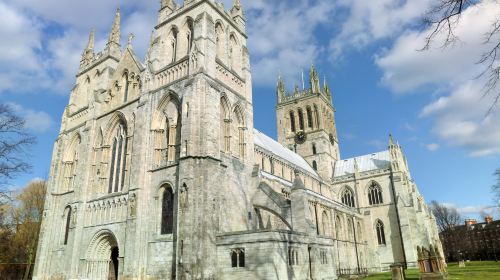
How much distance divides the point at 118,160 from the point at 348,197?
106 ft

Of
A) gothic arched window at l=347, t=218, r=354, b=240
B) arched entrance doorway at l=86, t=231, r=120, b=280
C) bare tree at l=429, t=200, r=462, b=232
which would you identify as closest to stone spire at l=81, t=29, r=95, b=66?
arched entrance doorway at l=86, t=231, r=120, b=280

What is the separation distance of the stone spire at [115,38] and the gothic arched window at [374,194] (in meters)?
35.3

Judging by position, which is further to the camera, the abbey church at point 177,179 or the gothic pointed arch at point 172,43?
the gothic pointed arch at point 172,43

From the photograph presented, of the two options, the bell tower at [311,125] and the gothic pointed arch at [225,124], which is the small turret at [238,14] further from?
the bell tower at [311,125]

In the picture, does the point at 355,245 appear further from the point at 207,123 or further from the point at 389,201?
the point at 207,123

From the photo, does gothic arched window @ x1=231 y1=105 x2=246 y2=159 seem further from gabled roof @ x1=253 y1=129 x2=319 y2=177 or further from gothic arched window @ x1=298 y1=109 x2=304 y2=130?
gothic arched window @ x1=298 y1=109 x2=304 y2=130

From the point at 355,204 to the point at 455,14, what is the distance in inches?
1720

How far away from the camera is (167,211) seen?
22.2m

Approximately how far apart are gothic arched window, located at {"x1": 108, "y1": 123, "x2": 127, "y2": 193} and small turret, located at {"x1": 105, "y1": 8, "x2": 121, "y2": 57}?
30.3 feet

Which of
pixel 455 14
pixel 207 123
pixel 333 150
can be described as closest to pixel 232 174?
pixel 207 123

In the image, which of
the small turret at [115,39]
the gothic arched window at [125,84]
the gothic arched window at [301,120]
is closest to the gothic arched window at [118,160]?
the gothic arched window at [125,84]

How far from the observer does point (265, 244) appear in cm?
1912

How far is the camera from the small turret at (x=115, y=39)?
111 ft

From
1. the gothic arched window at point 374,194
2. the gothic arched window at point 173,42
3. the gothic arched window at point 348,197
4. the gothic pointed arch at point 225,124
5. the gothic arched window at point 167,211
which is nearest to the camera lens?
the gothic arched window at point 167,211
